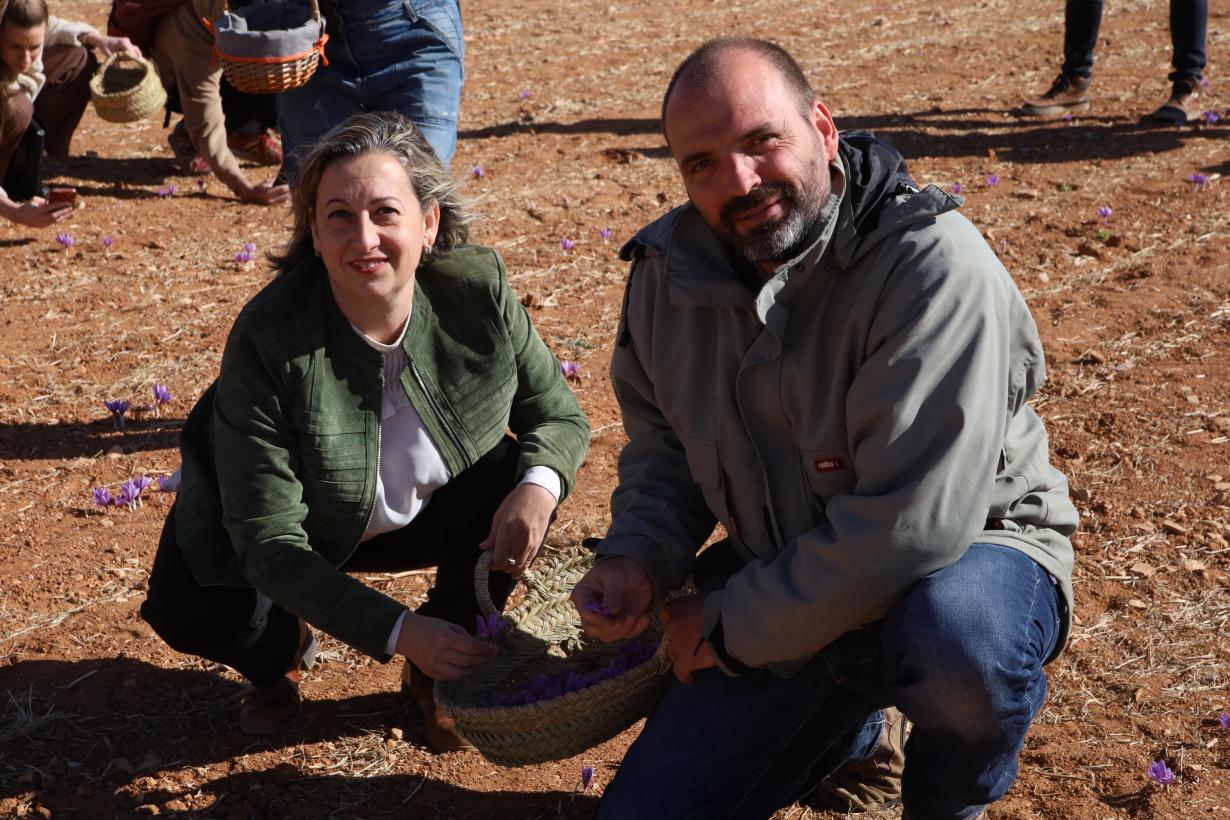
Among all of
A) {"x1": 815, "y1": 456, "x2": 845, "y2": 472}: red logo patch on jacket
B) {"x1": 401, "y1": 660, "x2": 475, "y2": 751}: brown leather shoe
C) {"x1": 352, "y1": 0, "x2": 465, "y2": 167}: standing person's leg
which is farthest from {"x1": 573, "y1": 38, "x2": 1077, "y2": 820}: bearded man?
{"x1": 352, "y1": 0, "x2": 465, "y2": 167}: standing person's leg

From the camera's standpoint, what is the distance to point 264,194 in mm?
7137

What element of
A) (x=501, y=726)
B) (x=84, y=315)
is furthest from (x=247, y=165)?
(x=501, y=726)

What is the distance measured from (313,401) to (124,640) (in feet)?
3.99

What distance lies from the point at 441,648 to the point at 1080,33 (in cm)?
670

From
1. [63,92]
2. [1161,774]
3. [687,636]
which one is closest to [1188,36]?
[1161,774]

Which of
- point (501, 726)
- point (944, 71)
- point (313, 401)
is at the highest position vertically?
point (313, 401)

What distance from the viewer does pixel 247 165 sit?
25.9 ft

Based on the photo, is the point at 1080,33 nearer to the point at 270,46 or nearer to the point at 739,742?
the point at 270,46

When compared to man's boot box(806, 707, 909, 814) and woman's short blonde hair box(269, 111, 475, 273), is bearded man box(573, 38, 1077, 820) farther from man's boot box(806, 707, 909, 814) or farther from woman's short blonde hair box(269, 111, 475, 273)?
woman's short blonde hair box(269, 111, 475, 273)

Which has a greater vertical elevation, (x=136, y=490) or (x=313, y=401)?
(x=313, y=401)

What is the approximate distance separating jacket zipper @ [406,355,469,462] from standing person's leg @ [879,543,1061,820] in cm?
110

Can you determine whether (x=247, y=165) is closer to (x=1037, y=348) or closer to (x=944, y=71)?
(x=944, y=71)

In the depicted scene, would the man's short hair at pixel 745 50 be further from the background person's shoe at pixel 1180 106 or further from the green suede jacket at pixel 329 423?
the background person's shoe at pixel 1180 106

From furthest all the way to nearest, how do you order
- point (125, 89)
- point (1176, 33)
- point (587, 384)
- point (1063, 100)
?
point (1063, 100) < point (1176, 33) < point (125, 89) < point (587, 384)
